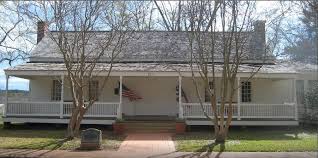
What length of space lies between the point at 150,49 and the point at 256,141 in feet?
37.1

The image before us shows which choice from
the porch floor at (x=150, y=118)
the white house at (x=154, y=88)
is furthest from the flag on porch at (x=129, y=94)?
the porch floor at (x=150, y=118)

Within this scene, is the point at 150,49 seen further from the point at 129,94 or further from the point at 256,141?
the point at 256,141

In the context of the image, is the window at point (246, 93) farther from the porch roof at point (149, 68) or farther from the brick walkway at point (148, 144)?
the brick walkway at point (148, 144)

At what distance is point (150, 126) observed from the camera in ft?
79.1

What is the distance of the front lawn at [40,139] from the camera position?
59.5 ft

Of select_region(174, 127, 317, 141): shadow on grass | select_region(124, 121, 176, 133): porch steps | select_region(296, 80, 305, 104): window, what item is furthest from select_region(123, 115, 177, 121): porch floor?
select_region(296, 80, 305, 104): window

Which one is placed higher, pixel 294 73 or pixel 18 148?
pixel 294 73

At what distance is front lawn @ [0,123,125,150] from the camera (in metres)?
18.1

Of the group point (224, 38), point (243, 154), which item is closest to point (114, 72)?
point (224, 38)

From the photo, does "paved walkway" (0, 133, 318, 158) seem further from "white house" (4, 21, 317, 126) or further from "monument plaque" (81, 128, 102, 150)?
"white house" (4, 21, 317, 126)

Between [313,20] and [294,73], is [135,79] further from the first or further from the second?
[313,20]

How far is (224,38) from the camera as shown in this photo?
18.5m

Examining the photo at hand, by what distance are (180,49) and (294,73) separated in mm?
7079

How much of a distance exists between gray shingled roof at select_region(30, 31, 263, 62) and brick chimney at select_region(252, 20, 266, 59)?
3646 mm
